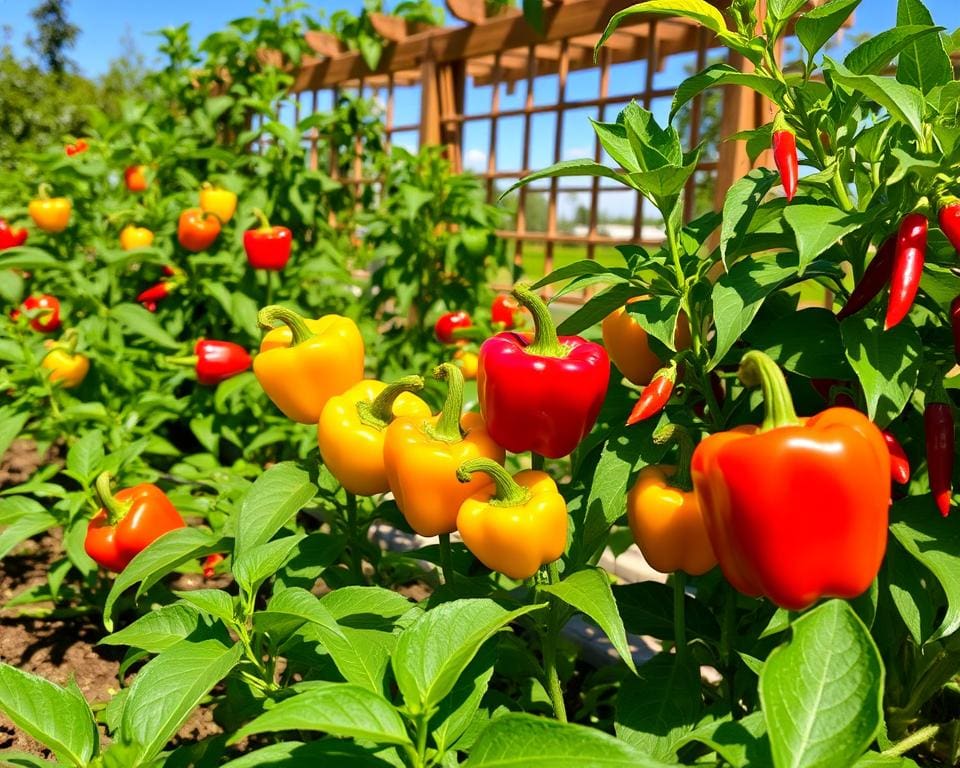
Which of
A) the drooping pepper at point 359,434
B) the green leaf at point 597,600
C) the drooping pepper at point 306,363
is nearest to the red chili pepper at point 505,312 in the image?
the drooping pepper at point 306,363

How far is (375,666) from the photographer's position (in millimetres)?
1027

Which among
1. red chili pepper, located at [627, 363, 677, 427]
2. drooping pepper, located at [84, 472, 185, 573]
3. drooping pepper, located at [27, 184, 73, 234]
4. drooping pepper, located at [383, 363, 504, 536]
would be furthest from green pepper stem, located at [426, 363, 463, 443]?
drooping pepper, located at [27, 184, 73, 234]

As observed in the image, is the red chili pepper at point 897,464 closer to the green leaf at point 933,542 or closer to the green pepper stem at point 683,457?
the green leaf at point 933,542

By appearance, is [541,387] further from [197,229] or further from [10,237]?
[10,237]

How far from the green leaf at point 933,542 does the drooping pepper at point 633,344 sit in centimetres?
37

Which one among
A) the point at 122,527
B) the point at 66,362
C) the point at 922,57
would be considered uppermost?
the point at 922,57

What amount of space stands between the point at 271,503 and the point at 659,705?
637 millimetres

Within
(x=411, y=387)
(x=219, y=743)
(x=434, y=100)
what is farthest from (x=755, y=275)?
(x=434, y=100)

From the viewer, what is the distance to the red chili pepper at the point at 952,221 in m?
1.00

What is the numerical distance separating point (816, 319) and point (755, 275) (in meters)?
0.18

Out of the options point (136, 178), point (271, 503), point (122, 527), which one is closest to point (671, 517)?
point (271, 503)

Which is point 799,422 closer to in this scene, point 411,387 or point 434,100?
point 411,387

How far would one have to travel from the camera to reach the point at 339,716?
0.80 meters

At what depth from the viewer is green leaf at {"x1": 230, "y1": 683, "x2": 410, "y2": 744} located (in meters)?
0.76
